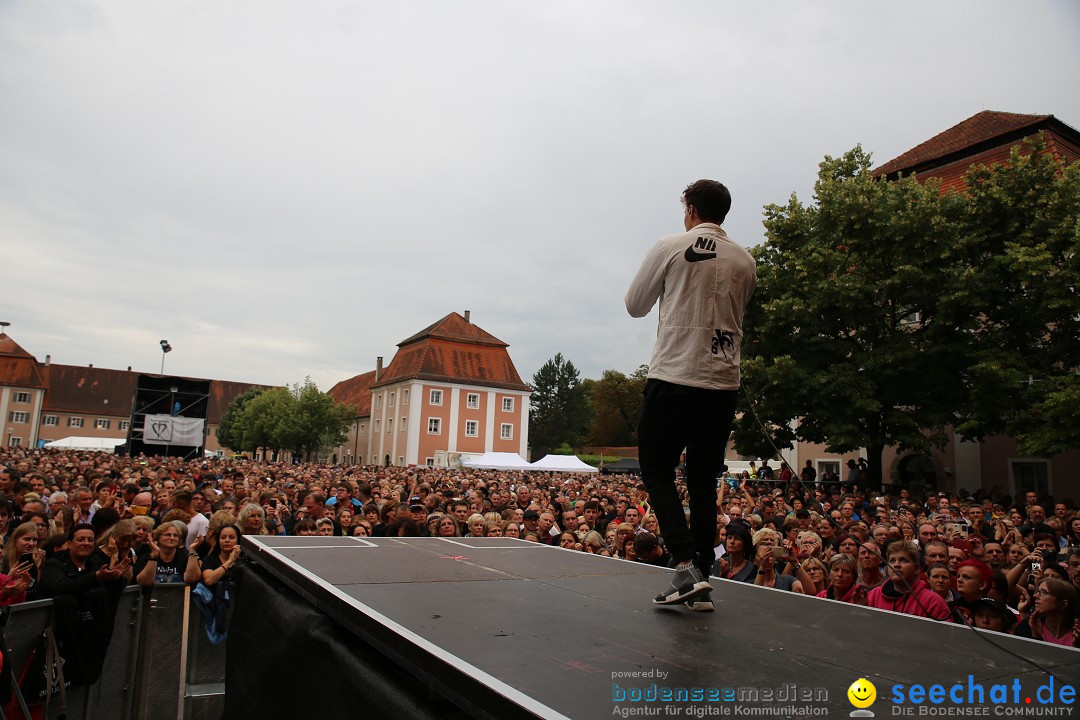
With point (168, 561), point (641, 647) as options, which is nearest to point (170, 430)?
point (168, 561)

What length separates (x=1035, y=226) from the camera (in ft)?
65.0

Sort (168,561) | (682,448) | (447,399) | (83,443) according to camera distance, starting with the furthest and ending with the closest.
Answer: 1. (447,399)
2. (83,443)
3. (168,561)
4. (682,448)

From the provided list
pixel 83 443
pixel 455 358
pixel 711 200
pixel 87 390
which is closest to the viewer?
pixel 711 200

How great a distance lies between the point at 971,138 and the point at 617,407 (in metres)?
58.4

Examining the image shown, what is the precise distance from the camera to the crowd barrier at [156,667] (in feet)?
19.6

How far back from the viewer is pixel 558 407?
92312 mm

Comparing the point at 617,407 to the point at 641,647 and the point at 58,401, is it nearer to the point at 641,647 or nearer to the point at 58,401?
the point at 58,401

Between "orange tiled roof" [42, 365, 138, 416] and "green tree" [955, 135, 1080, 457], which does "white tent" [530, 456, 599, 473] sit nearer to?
"green tree" [955, 135, 1080, 457]

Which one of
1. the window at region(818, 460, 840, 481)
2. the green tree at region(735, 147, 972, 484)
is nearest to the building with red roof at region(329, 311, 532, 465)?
the window at region(818, 460, 840, 481)

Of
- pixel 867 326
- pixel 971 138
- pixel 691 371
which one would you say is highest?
pixel 971 138

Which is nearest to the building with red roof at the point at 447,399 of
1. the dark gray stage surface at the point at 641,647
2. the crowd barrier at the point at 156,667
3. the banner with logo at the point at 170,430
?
the banner with logo at the point at 170,430

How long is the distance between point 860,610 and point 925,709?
63.1 inches

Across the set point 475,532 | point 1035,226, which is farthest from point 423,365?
point 475,532

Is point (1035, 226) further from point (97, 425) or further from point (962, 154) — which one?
point (97, 425)
